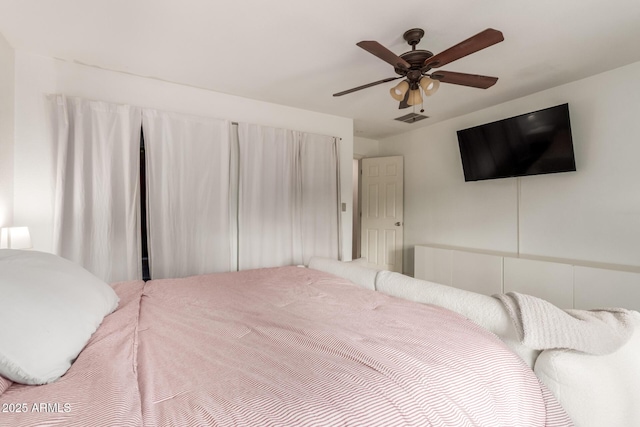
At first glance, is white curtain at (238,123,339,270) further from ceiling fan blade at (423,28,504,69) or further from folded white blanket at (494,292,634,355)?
folded white blanket at (494,292,634,355)

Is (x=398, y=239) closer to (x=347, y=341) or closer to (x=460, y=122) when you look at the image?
(x=460, y=122)

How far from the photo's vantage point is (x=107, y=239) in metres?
2.40

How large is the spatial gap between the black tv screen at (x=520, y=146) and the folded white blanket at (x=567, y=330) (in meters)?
2.18

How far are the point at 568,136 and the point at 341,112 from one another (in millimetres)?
2313

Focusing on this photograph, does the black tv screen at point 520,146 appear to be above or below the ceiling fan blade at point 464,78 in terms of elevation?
below

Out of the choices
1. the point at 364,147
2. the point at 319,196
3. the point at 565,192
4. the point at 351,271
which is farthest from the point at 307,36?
the point at 364,147

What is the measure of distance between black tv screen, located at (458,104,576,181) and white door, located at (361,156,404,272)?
1.19 m

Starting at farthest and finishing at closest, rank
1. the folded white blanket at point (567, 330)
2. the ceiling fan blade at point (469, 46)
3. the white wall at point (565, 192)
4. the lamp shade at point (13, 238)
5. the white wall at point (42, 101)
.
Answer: the white wall at point (565, 192), the white wall at point (42, 101), the lamp shade at point (13, 238), the ceiling fan blade at point (469, 46), the folded white blanket at point (567, 330)

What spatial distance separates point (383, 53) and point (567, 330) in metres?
1.59

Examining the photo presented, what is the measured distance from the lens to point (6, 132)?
201cm

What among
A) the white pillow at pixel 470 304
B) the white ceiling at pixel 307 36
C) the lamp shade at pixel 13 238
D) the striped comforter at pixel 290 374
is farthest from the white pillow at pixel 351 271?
the lamp shade at pixel 13 238

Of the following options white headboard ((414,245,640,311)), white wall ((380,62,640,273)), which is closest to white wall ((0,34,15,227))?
white headboard ((414,245,640,311))

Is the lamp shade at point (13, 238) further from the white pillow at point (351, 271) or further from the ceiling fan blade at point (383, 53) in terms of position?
the ceiling fan blade at point (383, 53)

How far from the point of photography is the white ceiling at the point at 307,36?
1.71 m
